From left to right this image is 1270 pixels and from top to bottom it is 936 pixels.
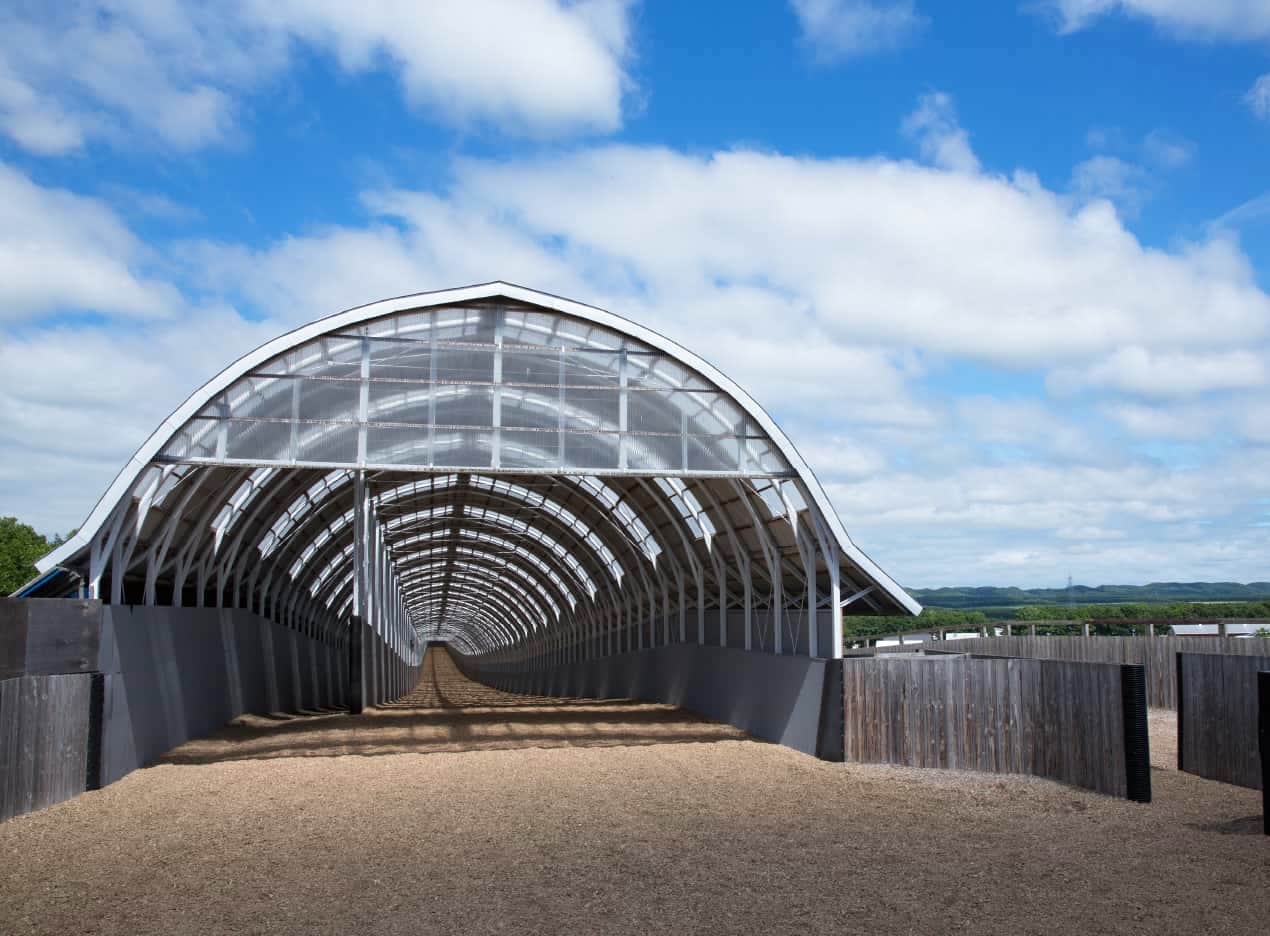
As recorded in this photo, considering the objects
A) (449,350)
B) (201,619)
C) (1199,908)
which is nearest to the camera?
(1199,908)

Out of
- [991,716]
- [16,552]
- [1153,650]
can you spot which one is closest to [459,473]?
[991,716]

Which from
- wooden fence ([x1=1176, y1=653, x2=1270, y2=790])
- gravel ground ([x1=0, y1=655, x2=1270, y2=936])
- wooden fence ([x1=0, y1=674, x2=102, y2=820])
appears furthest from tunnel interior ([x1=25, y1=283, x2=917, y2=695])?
wooden fence ([x1=1176, y1=653, x2=1270, y2=790])

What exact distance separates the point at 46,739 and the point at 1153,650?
22561 millimetres

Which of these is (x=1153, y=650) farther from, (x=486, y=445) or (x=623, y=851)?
(x=623, y=851)

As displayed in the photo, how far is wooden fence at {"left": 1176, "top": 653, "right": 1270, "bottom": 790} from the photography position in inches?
596

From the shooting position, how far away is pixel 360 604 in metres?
27.2

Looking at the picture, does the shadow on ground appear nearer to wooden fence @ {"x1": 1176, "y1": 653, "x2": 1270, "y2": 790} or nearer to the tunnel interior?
the tunnel interior

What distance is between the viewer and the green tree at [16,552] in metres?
56.1

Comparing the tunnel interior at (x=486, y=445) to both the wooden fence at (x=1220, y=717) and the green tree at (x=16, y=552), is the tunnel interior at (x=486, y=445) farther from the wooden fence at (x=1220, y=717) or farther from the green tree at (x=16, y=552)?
the green tree at (x=16, y=552)

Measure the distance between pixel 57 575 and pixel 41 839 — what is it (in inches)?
298

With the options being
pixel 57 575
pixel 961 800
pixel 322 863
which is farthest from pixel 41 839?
pixel 961 800

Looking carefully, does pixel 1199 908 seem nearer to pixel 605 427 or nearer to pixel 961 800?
pixel 961 800

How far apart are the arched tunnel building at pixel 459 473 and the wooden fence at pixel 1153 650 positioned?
6959mm

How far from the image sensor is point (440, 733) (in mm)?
22062
